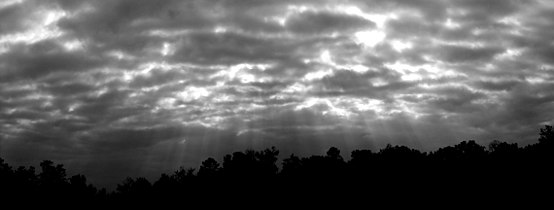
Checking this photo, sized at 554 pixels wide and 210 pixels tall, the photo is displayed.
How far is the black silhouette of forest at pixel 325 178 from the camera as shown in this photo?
250 ft

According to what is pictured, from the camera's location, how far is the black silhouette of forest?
2998 inches

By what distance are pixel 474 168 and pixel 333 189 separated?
22765 millimetres

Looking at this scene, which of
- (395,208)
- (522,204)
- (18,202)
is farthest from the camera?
(18,202)

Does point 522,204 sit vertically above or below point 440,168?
below

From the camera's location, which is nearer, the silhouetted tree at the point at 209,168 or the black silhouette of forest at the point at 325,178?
the black silhouette of forest at the point at 325,178

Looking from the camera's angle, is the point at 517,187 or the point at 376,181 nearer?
the point at 517,187

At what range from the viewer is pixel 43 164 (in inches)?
5556

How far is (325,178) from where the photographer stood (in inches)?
3797

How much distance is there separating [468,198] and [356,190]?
63.1 feet

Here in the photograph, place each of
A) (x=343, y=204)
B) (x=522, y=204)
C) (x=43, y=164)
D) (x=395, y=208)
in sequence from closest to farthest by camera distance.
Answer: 1. (x=522, y=204)
2. (x=395, y=208)
3. (x=343, y=204)
4. (x=43, y=164)

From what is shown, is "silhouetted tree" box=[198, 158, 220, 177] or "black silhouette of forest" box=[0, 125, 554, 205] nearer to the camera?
"black silhouette of forest" box=[0, 125, 554, 205]

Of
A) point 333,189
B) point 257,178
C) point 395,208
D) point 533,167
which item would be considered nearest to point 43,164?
point 257,178

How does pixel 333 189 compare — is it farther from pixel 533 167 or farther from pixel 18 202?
pixel 18 202

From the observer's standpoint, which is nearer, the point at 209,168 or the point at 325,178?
the point at 325,178
